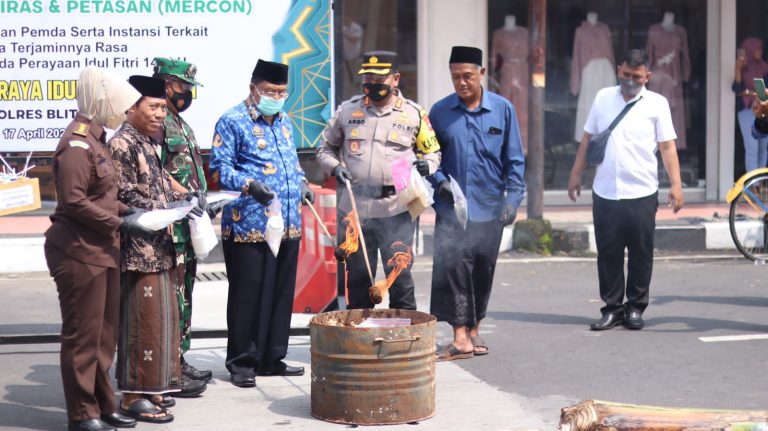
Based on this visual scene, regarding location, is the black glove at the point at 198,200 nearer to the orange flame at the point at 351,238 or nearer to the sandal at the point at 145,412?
A: the orange flame at the point at 351,238

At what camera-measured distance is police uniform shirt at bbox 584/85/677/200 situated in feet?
27.7

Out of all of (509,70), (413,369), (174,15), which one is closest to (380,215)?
(413,369)

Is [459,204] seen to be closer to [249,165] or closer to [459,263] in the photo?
[459,263]

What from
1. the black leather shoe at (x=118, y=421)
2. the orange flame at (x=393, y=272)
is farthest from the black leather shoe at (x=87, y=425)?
the orange flame at (x=393, y=272)

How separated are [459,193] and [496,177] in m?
0.33

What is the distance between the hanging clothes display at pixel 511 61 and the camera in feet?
46.9

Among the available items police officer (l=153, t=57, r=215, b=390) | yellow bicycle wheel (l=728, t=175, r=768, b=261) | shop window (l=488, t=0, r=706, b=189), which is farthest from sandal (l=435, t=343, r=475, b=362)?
shop window (l=488, t=0, r=706, b=189)

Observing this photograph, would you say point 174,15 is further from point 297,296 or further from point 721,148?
point 721,148

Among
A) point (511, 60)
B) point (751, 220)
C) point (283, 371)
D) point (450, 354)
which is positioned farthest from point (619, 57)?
point (283, 371)

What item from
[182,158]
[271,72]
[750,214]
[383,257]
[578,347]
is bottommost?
[578,347]

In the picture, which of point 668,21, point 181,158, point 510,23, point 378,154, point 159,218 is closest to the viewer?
point 159,218

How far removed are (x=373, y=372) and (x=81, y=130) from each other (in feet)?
6.03

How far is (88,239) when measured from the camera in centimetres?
579

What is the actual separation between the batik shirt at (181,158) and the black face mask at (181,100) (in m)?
0.06
